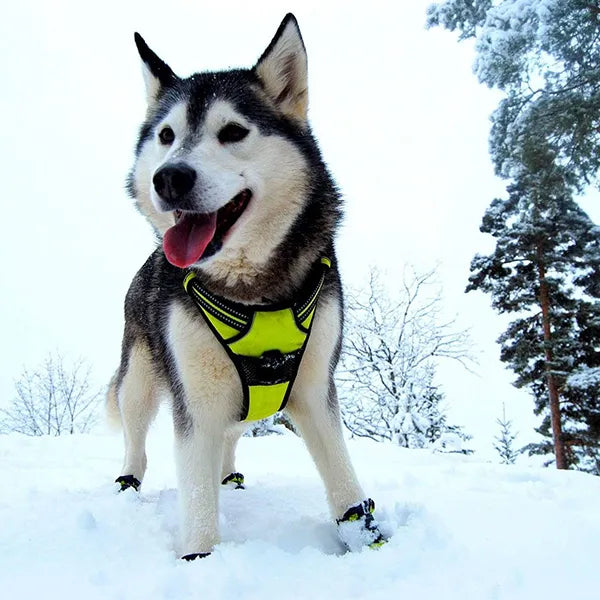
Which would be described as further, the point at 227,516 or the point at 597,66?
the point at 597,66

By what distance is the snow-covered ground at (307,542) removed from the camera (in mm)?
1716

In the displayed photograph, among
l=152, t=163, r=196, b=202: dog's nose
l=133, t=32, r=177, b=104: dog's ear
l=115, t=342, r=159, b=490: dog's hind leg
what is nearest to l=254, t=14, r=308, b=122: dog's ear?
l=133, t=32, r=177, b=104: dog's ear

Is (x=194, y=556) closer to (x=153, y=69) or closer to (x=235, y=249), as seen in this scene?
(x=235, y=249)

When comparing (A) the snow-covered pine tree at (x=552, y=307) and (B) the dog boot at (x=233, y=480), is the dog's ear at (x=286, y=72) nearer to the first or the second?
(B) the dog boot at (x=233, y=480)

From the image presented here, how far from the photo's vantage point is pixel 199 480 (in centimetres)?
234

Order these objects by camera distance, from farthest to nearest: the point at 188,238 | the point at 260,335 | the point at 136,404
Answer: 1. the point at 136,404
2. the point at 260,335
3. the point at 188,238

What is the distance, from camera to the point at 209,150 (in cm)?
231

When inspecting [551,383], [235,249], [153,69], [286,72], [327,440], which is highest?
[153,69]

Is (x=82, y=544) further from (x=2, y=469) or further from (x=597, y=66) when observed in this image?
(x=597, y=66)

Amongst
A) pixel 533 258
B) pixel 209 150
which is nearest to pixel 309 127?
pixel 209 150

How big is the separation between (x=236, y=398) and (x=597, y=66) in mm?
7874

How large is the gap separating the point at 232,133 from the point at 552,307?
46.3ft

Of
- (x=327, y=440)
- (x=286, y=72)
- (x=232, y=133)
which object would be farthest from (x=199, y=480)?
(x=286, y=72)

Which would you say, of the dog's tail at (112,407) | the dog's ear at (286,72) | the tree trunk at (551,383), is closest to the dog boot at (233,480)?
the dog's tail at (112,407)
